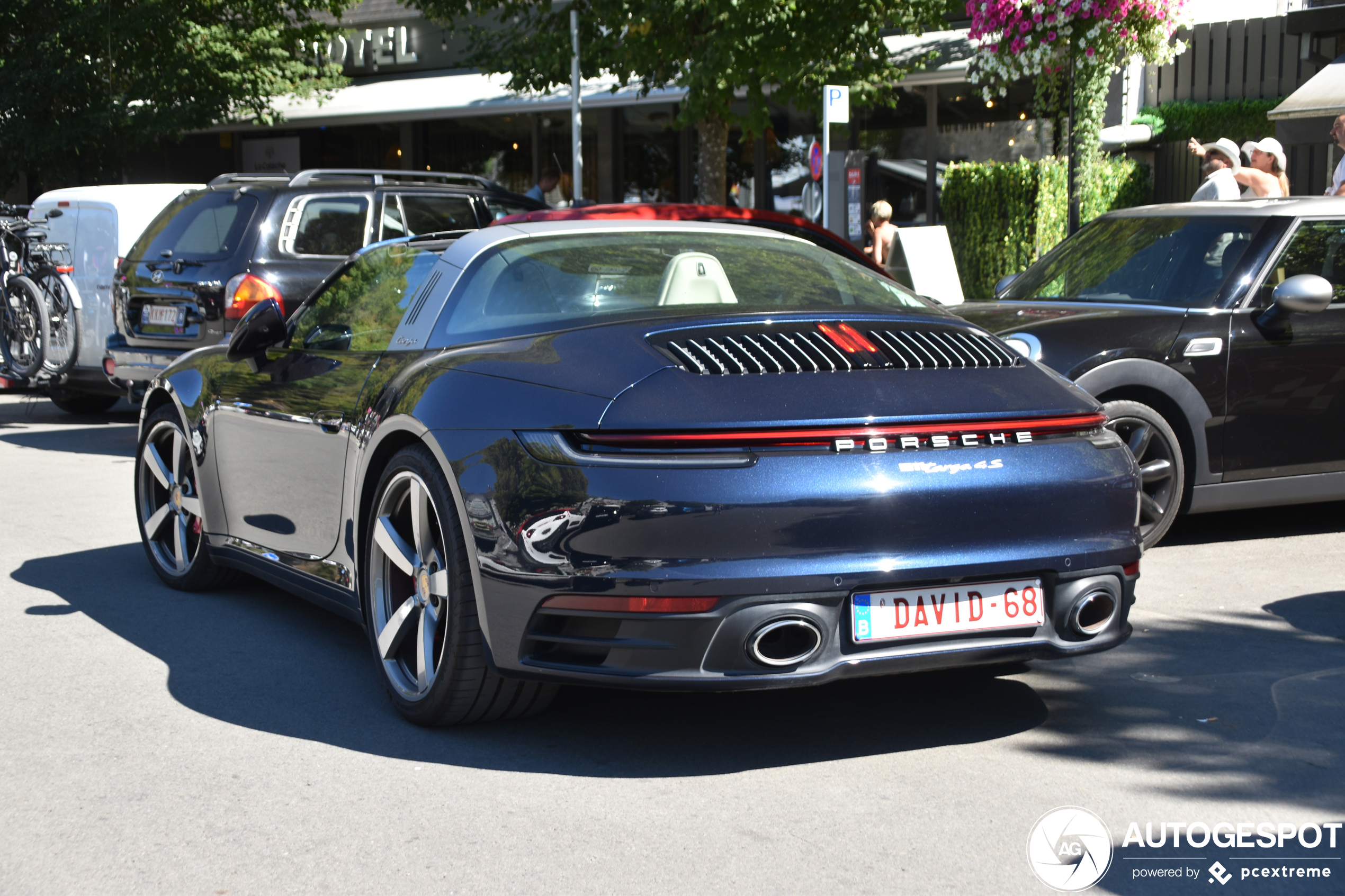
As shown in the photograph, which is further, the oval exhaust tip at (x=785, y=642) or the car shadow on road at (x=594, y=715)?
the car shadow on road at (x=594, y=715)

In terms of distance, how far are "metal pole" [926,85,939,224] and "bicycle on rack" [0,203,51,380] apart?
1173cm

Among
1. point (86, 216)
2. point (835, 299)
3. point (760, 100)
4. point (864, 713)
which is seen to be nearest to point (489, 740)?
point (864, 713)

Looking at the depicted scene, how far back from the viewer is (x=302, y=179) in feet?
33.9

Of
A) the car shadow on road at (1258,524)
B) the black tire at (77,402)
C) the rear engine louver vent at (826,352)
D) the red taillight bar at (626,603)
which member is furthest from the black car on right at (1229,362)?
the black tire at (77,402)

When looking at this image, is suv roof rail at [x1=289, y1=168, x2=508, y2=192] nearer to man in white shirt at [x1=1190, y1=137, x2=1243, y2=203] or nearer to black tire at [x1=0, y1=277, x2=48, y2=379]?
black tire at [x1=0, y1=277, x2=48, y2=379]

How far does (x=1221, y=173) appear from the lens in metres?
10.1

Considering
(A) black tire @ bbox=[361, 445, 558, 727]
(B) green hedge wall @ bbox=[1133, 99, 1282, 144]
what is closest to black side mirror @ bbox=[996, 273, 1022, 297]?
(A) black tire @ bbox=[361, 445, 558, 727]

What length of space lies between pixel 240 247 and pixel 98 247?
122 inches

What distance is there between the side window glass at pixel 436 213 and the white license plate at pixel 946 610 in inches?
301

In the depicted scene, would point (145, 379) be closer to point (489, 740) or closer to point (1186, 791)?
point (489, 740)

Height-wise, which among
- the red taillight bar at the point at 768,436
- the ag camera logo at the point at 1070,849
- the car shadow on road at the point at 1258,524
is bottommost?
the car shadow on road at the point at 1258,524

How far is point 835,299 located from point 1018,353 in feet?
2.02

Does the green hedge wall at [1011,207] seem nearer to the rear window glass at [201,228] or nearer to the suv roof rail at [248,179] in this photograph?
the suv roof rail at [248,179]
